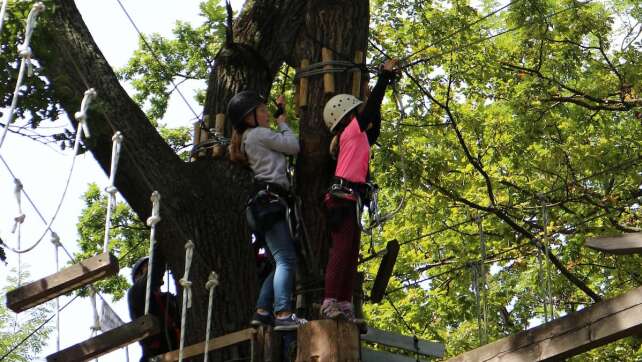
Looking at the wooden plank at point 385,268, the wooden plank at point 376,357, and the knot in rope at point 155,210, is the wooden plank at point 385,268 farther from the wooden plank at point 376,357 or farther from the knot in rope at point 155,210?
the knot in rope at point 155,210

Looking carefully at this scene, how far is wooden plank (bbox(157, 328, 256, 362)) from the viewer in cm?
579

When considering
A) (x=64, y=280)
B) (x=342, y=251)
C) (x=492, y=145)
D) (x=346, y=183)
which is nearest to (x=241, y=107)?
(x=346, y=183)

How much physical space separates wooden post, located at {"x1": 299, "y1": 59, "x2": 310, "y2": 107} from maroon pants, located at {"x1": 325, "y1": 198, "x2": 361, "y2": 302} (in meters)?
0.91

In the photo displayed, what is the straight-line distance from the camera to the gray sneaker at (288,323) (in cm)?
559

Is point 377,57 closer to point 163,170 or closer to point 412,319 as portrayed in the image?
point 412,319

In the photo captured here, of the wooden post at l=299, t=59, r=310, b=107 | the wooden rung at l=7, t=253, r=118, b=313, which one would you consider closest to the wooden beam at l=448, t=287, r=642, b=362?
the wooden rung at l=7, t=253, r=118, b=313

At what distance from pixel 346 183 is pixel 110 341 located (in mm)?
1559

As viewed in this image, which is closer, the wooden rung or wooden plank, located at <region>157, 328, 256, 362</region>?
the wooden rung

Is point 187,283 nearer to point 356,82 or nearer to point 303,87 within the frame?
point 303,87

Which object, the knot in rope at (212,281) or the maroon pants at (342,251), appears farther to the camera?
the knot in rope at (212,281)

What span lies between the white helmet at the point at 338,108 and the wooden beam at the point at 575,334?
5.31 ft

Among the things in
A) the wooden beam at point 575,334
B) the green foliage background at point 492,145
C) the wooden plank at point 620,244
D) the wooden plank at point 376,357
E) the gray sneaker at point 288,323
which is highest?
the green foliage background at point 492,145

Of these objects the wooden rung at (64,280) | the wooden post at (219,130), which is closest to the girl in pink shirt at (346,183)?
the wooden post at (219,130)

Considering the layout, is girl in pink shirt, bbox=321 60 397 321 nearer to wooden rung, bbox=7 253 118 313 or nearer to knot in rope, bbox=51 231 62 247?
wooden rung, bbox=7 253 118 313
